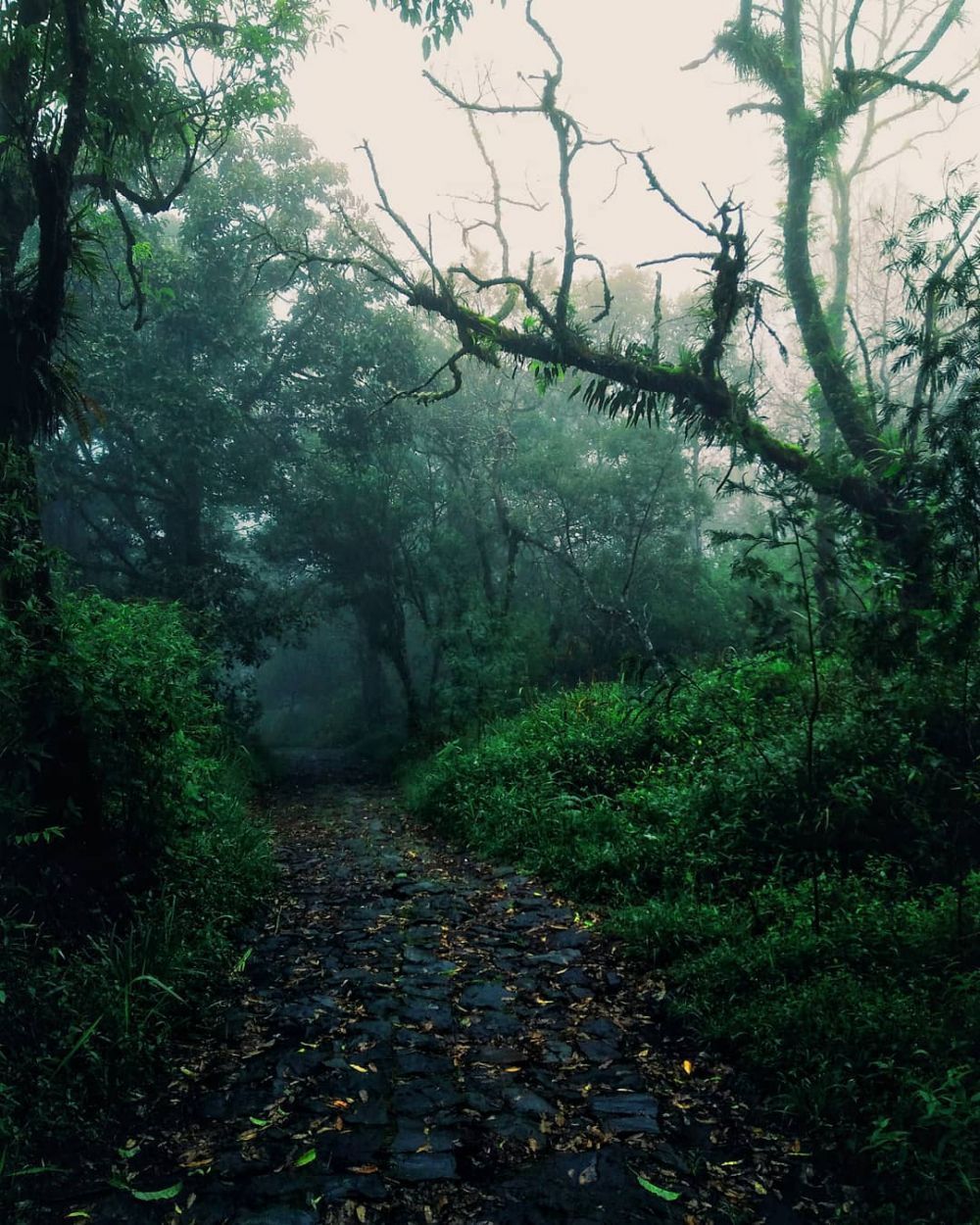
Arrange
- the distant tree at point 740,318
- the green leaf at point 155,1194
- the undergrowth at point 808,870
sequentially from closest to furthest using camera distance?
the green leaf at point 155,1194, the undergrowth at point 808,870, the distant tree at point 740,318

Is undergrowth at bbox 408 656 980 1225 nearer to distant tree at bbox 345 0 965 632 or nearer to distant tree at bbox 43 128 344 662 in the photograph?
distant tree at bbox 345 0 965 632

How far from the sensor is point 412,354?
17.2 meters

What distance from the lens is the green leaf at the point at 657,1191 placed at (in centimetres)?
283

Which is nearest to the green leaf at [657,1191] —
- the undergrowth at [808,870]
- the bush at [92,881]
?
the undergrowth at [808,870]

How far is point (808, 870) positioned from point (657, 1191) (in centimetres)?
279

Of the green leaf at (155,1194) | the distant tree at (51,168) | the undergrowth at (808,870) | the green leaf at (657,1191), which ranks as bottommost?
the green leaf at (657,1191)

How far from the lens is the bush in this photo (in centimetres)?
330

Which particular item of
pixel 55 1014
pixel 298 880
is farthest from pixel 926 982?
pixel 298 880

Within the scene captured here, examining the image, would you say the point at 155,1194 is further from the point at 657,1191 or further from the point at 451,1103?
the point at 657,1191

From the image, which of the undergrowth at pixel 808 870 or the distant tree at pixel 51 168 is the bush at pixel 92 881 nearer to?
the distant tree at pixel 51 168

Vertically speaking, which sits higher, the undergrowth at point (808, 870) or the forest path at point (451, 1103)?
the undergrowth at point (808, 870)

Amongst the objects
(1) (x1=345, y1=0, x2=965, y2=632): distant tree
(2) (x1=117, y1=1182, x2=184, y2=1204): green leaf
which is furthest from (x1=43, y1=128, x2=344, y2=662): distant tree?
(2) (x1=117, y1=1182, x2=184, y2=1204): green leaf

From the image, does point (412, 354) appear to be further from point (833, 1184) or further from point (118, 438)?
point (833, 1184)

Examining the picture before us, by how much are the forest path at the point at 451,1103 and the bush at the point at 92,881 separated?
338 mm
